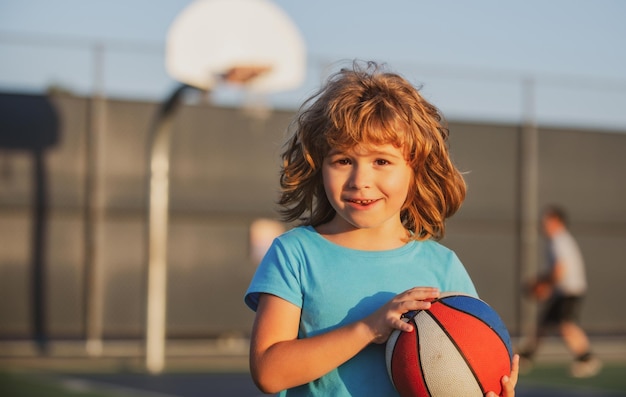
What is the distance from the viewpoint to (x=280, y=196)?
3008 mm

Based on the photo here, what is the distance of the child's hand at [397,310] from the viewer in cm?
256

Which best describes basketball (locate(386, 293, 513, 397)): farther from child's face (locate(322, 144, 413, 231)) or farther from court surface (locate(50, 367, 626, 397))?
court surface (locate(50, 367, 626, 397))

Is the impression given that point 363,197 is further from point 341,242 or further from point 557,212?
point 557,212

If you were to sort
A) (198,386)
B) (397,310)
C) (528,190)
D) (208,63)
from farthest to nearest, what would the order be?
(528,190) → (208,63) → (198,386) → (397,310)

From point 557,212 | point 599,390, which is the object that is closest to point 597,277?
point 557,212

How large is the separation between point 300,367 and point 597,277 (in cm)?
1460

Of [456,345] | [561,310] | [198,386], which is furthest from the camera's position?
[561,310]

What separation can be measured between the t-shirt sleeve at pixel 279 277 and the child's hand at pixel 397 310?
0.63 ft

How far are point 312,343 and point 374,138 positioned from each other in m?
0.50

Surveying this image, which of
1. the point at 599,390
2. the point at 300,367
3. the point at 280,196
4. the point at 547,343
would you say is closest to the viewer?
the point at 300,367

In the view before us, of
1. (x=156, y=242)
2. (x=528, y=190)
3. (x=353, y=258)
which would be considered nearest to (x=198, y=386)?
(x=156, y=242)

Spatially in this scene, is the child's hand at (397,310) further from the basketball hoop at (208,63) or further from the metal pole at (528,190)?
the metal pole at (528,190)

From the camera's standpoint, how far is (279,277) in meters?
2.68

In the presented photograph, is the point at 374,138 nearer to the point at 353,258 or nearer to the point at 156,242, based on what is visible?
the point at 353,258
